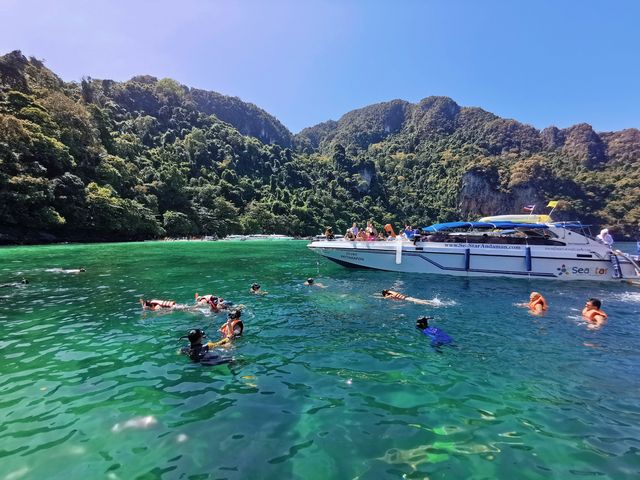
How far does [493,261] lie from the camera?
21.1 meters

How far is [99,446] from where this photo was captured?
4.75 m

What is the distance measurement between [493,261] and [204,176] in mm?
112149

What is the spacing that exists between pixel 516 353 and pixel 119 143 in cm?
10286

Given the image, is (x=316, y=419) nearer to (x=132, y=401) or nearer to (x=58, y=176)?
(x=132, y=401)

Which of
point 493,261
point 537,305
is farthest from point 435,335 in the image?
point 493,261

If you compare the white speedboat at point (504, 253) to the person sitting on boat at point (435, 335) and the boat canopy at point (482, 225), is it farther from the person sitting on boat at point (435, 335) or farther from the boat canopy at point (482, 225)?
the person sitting on boat at point (435, 335)

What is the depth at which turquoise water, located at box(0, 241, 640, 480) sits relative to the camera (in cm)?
444

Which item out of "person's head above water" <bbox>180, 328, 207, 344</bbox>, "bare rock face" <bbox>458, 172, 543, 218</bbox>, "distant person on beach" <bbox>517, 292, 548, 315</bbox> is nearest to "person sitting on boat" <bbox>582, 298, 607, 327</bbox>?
"distant person on beach" <bbox>517, 292, 548, 315</bbox>

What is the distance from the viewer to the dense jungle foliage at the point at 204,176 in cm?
5528

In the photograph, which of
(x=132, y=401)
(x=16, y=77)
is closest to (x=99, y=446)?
(x=132, y=401)

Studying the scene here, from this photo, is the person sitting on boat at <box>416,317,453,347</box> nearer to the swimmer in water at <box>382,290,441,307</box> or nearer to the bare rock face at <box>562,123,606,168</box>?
the swimmer in water at <box>382,290,441,307</box>

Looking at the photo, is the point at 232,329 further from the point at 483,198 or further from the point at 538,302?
the point at 483,198

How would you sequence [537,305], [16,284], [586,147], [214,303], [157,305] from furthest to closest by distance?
[586,147]
[16,284]
[537,305]
[157,305]
[214,303]

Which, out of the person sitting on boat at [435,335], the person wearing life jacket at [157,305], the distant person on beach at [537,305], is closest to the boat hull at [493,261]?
the distant person on beach at [537,305]
